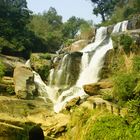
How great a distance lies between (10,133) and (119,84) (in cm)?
1018

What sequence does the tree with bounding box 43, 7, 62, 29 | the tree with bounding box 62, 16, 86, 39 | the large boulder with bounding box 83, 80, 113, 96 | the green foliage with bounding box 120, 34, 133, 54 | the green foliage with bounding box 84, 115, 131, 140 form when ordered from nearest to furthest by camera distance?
the green foliage with bounding box 84, 115, 131, 140 < the large boulder with bounding box 83, 80, 113, 96 < the green foliage with bounding box 120, 34, 133, 54 < the tree with bounding box 62, 16, 86, 39 < the tree with bounding box 43, 7, 62, 29

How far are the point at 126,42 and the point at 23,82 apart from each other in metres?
8.15

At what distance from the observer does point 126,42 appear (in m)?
28.5

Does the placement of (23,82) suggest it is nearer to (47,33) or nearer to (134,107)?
(134,107)

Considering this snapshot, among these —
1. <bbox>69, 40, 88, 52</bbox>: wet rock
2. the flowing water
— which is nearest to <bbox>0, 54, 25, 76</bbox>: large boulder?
the flowing water

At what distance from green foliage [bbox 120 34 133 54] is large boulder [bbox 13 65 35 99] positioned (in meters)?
7.37

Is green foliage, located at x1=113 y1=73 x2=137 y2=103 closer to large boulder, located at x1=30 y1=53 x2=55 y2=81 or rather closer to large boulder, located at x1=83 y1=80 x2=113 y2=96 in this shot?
large boulder, located at x1=83 y1=80 x2=113 y2=96

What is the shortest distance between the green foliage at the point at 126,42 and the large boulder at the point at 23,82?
7.37 metres

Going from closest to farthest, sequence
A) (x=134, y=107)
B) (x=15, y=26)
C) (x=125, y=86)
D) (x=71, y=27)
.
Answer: (x=134, y=107), (x=125, y=86), (x=15, y=26), (x=71, y=27)

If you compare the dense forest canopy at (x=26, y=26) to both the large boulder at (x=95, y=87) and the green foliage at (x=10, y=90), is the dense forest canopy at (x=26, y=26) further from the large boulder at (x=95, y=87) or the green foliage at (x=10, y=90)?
the large boulder at (x=95, y=87)

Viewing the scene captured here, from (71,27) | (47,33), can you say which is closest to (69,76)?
(47,33)

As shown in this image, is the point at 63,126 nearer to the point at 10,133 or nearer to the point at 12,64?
the point at 10,133

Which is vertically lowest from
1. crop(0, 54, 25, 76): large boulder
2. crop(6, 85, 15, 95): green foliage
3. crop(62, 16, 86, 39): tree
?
crop(6, 85, 15, 95): green foliage

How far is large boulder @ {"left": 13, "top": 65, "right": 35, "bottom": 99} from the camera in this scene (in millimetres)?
28316
